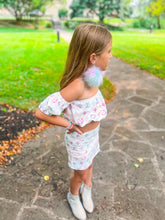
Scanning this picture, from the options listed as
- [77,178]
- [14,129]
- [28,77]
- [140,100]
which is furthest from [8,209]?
[28,77]

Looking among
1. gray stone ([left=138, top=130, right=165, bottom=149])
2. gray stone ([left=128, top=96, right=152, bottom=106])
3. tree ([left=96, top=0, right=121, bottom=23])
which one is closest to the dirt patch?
gray stone ([left=138, top=130, right=165, bottom=149])

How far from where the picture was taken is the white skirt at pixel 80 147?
1.77 meters

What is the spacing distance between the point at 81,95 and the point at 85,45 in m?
0.38

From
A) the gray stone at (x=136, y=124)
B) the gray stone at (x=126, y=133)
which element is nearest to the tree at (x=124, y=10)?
the gray stone at (x=136, y=124)

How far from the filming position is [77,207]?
7.17 feet

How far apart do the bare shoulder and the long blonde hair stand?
0.20 ft

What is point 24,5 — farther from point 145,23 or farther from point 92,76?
point 92,76

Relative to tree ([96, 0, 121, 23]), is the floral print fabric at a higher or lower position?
lower

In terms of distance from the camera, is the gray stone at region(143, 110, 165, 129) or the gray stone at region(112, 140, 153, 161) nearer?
the gray stone at region(112, 140, 153, 161)

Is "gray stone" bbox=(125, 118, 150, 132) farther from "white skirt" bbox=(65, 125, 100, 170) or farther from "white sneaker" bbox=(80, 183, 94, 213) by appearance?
"white skirt" bbox=(65, 125, 100, 170)

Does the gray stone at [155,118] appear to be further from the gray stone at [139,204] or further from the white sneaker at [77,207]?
the white sneaker at [77,207]

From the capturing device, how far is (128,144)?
337 centimetres

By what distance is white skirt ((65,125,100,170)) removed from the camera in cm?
177

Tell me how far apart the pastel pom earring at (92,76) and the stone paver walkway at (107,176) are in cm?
158
